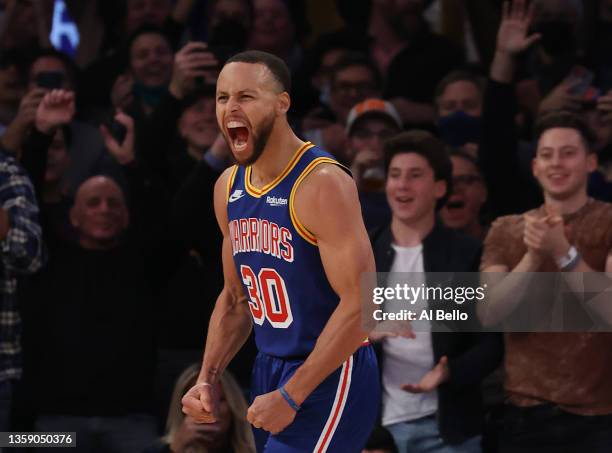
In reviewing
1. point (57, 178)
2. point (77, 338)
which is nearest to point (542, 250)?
point (77, 338)

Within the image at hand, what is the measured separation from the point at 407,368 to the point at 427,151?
3.50 feet

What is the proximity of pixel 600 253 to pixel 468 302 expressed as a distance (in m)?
0.64

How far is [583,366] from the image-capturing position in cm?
532

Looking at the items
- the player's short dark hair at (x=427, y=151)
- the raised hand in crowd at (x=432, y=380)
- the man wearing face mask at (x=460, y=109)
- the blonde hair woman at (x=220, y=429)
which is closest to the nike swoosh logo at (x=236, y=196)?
the blonde hair woman at (x=220, y=429)

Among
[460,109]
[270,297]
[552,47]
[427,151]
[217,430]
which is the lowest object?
[217,430]

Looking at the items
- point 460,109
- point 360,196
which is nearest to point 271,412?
point 360,196

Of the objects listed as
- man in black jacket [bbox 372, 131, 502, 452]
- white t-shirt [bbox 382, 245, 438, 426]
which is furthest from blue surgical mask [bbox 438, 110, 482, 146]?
white t-shirt [bbox 382, 245, 438, 426]

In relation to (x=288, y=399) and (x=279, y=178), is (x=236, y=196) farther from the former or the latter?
(x=288, y=399)

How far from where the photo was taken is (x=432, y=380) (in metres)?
5.50

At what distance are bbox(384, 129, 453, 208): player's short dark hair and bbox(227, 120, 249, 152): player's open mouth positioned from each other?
1.98 metres

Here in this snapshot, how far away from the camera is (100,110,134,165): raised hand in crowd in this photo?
6.68 metres

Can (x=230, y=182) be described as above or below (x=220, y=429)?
above

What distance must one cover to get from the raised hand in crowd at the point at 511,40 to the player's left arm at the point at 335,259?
9.04 feet

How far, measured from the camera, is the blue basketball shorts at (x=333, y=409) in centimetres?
409
